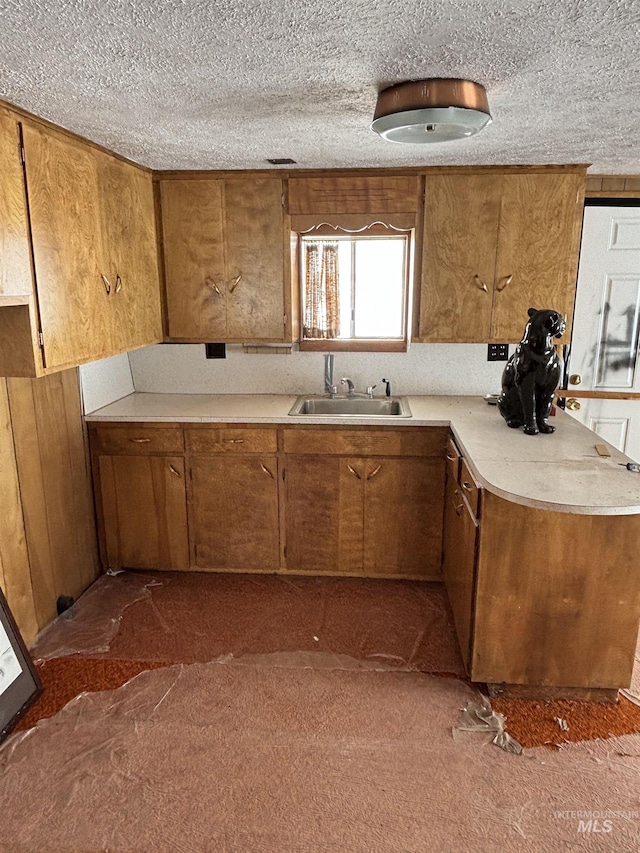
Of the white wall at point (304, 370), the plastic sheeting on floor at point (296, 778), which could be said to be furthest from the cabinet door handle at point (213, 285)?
the plastic sheeting on floor at point (296, 778)

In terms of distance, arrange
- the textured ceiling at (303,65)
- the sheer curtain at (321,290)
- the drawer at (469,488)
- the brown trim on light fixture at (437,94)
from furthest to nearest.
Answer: the sheer curtain at (321,290)
the drawer at (469,488)
the brown trim on light fixture at (437,94)
the textured ceiling at (303,65)

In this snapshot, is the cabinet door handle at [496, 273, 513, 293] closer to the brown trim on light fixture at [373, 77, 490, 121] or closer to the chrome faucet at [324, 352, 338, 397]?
the chrome faucet at [324, 352, 338, 397]

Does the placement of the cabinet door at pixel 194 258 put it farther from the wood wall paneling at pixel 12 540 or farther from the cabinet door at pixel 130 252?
the wood wall paneling at pixel 12 540

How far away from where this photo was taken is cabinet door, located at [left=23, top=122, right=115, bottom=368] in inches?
84.4

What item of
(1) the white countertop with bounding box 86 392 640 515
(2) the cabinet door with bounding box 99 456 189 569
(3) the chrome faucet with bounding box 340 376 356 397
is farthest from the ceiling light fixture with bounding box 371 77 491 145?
(2) the cabinet door with bounding box 99 456 189 569

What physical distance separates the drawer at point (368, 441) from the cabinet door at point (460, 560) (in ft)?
0.71

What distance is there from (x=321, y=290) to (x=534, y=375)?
1411mm

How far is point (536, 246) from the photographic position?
118 inches

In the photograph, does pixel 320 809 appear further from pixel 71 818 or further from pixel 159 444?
pixel 159 444

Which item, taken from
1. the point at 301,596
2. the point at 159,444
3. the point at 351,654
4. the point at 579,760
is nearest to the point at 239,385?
the point at 159,444

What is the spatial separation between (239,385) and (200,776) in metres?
2.17

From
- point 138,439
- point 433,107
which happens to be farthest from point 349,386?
point 433,107

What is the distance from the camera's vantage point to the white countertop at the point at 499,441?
1938 mm

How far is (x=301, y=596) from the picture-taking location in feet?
9.91
